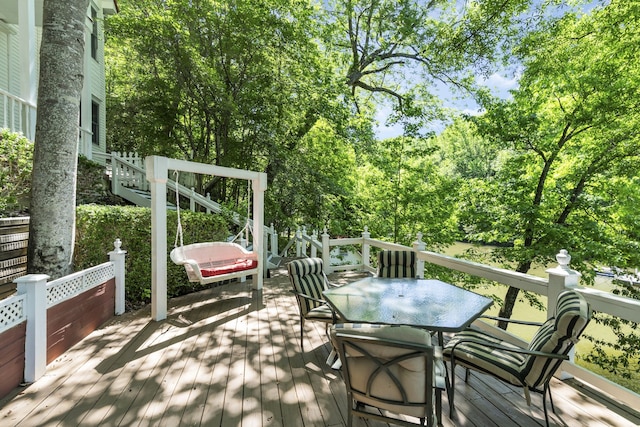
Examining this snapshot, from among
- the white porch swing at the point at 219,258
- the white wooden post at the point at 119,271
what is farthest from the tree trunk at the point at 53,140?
the white porch swing at the point at 219,258

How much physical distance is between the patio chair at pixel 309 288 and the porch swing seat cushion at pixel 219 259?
1561mm

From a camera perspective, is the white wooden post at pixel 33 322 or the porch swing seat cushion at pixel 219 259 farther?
the porch swing seat cushion at pixel 219 259

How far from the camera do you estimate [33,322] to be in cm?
254

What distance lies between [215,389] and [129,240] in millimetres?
2862

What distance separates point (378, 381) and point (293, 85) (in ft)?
25.9

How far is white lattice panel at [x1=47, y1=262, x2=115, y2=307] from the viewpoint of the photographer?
9.41 feet

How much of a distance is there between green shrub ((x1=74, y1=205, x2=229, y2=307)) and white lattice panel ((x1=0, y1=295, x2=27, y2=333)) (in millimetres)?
1849

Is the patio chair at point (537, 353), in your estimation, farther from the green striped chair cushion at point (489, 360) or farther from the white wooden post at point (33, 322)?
the white wooden post at point (33, 322)

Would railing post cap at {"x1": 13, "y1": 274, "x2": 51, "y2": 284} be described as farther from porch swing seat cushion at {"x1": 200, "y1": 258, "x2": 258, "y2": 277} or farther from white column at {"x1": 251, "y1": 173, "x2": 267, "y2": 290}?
white column at {"x1": 251, "y1": 173, "x2": 267, "y2": 290}

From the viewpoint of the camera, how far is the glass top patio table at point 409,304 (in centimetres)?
234

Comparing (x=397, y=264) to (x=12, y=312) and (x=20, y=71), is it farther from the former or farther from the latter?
(x=20, y=71)

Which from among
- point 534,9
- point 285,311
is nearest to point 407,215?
point 534,9

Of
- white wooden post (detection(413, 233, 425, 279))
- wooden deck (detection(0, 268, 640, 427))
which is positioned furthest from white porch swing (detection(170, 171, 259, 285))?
white wooden post (detection(413, 233, 425, 279))

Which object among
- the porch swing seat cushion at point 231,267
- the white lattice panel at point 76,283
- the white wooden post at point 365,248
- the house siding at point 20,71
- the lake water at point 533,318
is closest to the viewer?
the white lattice panel at point 76,283
